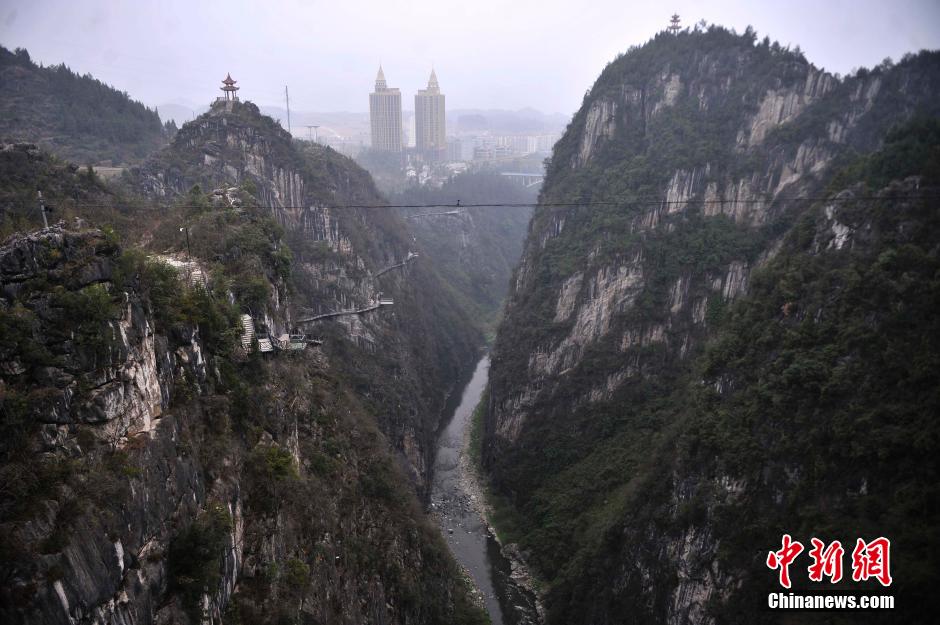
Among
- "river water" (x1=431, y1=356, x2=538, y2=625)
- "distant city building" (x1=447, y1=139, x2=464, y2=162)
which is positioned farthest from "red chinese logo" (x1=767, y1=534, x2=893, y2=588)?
"distant city building" (x1=447, y1=139, x2=464, y2=162)

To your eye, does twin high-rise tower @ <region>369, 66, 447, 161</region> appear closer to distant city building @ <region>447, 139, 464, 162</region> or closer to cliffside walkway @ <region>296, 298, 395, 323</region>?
distant city building @ <region>447, 139, 464, 162</region>

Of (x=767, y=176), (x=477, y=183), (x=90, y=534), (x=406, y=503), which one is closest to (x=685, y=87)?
(x=767, y=176)

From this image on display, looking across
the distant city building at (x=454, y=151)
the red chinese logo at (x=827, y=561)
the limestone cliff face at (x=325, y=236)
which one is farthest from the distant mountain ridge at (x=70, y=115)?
the distant city building at (x=454, y=151)

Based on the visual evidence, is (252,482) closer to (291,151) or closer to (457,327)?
(291,151)

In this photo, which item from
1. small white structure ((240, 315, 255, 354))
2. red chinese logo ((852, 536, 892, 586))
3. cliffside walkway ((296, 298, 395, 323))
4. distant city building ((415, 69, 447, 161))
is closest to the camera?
red chinese logo ((852, 536, 892, 586))

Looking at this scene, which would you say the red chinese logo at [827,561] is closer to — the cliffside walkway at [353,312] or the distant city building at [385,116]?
the cliffside walkway at [353,312]

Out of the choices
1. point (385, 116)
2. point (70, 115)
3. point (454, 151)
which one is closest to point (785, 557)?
point (70, 115)
